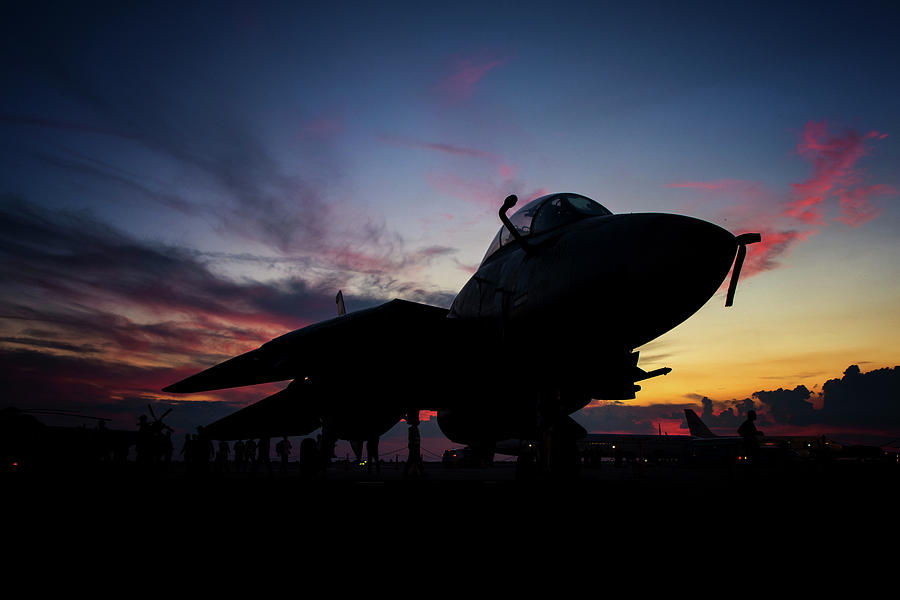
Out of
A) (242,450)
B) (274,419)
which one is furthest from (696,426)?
(274,419)

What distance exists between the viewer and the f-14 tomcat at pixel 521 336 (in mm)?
4520

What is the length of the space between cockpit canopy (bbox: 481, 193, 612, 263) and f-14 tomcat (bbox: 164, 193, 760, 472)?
22mm

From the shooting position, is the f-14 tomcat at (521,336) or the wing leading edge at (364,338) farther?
the wing leading edge at (364,338)

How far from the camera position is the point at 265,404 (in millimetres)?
13477

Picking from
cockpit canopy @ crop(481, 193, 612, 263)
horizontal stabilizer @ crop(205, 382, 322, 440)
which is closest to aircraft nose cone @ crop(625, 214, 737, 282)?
cockpit canopy @ crop(481, 193, 612, 263)

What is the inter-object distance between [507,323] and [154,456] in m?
19.3

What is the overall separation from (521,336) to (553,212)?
1.99 m

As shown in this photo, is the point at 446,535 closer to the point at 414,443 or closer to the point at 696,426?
the point at 414,443

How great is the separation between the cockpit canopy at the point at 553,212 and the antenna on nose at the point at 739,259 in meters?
1.82

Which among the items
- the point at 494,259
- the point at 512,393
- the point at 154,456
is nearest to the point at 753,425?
the point at 512,393

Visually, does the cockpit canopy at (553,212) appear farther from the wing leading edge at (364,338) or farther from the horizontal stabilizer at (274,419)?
the horizontal stabilizer at (274,419)

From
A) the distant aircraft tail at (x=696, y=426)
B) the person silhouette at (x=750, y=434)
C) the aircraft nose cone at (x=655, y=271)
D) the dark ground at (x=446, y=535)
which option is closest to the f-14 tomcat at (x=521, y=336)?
the aircraft nose cone at (x=655, y=271)

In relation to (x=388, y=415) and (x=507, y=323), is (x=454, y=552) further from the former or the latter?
(x=388, y=415)

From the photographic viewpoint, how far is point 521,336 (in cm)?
574
